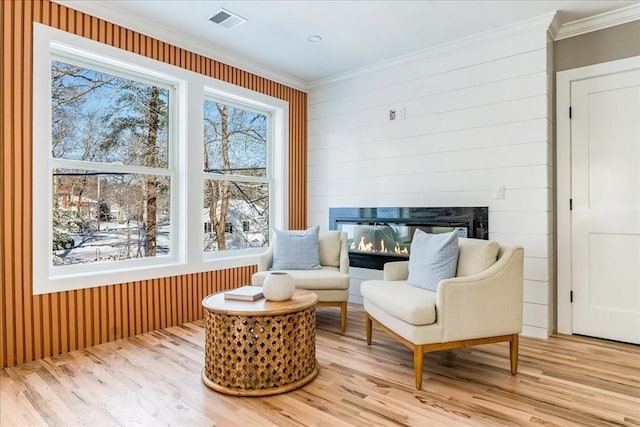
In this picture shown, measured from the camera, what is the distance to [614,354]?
108 inches

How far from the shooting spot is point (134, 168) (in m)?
3.22

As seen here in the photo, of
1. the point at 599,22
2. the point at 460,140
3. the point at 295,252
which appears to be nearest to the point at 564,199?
the point at 460,140


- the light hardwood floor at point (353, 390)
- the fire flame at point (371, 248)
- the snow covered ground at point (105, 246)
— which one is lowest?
the light hardwood floor at point (353, 390)

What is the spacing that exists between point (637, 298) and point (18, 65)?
14.9 feet

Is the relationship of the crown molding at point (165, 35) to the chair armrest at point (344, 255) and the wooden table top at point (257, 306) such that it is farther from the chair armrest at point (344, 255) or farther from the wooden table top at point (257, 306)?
the wooden table top at point (257, 306)

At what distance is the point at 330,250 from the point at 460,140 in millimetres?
1527

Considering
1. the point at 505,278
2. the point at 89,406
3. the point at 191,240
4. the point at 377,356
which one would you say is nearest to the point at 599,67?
the point at 505,278

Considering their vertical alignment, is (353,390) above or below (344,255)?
below

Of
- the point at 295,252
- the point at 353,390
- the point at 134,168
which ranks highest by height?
the point at 134,168

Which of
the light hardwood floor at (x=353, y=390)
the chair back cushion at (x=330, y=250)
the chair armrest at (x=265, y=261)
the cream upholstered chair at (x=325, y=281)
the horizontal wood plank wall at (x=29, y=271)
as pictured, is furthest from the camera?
the chair back cushion at (x=330, y=250)

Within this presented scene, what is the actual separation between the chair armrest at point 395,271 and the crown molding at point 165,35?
243 cm

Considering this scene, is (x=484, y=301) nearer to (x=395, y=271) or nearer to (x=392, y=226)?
(x=395, y=271)

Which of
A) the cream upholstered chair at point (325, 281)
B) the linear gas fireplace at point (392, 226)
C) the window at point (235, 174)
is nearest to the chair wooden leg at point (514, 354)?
the linear gas fireplace at point (392, 226)

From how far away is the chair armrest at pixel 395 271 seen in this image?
296 cm
